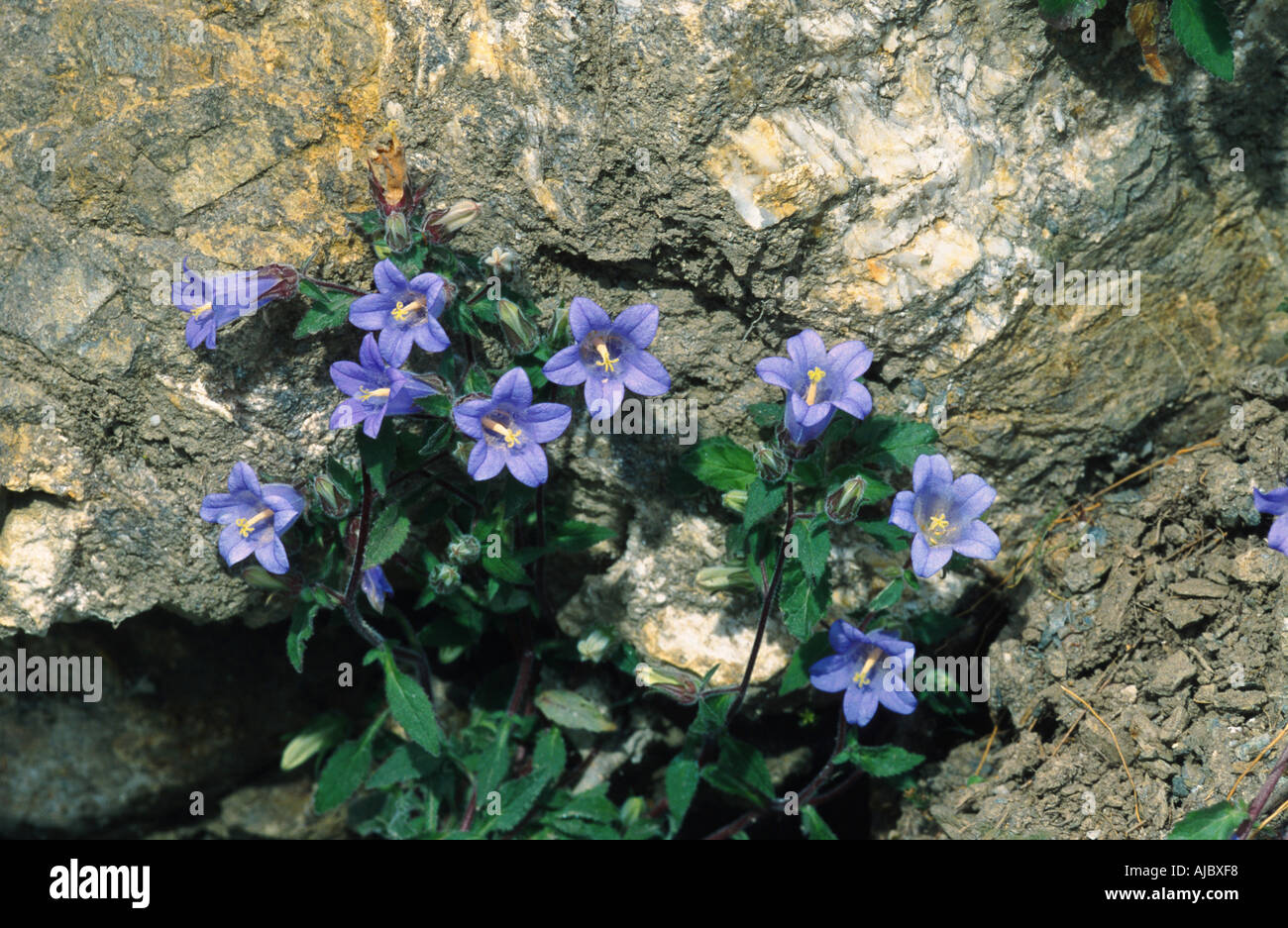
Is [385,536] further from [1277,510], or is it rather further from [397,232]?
[1277,510]

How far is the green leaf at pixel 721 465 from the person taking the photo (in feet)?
16.8

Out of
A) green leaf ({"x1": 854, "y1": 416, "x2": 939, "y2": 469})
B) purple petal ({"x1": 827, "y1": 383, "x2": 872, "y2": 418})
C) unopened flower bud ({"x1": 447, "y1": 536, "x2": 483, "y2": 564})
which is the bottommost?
unopened flower bud ({"x1": 447, "y1": 536, "x2": 483, "y2": 564})

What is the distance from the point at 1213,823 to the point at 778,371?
2.61 m

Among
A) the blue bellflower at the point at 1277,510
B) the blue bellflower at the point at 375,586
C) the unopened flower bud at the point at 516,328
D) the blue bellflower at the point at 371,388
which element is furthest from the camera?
the blue bellflower at the point at 375,586

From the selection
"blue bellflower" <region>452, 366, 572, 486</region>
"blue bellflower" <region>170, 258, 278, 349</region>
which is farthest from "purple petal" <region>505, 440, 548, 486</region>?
"blue bellflower" <region>170, 258, 278, 349</region>

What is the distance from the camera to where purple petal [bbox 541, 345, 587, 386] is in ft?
15.2

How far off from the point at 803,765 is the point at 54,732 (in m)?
4.41

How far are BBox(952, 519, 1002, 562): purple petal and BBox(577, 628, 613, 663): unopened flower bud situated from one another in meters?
1.84

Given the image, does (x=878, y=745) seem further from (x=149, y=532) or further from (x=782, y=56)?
(x=149, y=532)

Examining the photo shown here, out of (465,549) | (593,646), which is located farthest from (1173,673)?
(465,549)

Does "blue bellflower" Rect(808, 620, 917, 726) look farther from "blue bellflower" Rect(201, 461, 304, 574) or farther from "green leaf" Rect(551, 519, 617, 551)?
"blue bellflower" Rect(201, 461, 304, 574)

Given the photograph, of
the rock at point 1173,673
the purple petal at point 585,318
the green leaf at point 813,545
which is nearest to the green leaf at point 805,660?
the green leaf at point 813,545

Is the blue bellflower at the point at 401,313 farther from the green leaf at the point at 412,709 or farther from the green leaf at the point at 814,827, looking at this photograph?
the green leaf at the point at 814,827

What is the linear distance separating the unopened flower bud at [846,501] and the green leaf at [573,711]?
1.81 metres
